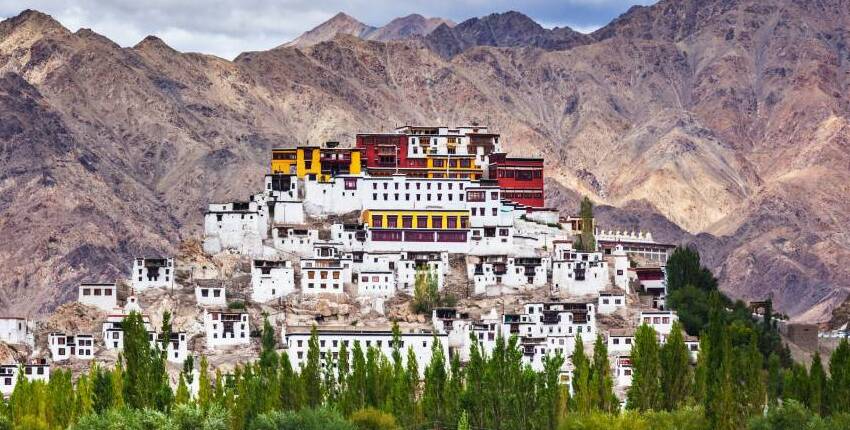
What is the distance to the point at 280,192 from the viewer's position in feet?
381

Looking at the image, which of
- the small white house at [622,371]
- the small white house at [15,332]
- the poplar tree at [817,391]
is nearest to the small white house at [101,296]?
the small white house at [15,332]

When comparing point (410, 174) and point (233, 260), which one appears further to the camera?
point (410, 174)

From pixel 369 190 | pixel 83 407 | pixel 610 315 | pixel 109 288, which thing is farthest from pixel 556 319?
pixel 83 407

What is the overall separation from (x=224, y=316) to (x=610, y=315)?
2142 cm

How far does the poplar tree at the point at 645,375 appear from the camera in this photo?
88188 mm

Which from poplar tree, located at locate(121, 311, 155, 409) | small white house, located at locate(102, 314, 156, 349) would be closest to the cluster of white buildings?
small white house, located at locate(102, 314, 156, 349)

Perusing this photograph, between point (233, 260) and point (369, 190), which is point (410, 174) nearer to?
point (369, 190)

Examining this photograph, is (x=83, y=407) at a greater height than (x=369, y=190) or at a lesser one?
lesser

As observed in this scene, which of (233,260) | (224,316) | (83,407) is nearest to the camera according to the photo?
(83,407)

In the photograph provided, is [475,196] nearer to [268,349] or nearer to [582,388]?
[268,349]

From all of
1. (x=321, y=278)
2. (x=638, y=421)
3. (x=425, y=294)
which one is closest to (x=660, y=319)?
(x=425, y=294)

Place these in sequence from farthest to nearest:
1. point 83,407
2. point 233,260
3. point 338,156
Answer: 1. point 338,156
2. point 233,260
3. point 83,407

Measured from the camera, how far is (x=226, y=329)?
342 feet

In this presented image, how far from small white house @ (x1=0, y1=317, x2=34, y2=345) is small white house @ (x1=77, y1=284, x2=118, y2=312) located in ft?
12.3
